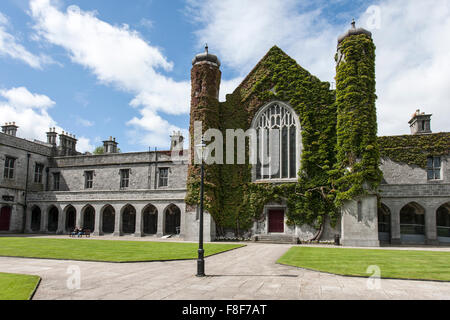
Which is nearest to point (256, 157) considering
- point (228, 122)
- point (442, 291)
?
→ point (228, 122)

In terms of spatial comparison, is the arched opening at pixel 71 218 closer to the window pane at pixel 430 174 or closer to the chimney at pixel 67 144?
the chimney at pixel 67 144

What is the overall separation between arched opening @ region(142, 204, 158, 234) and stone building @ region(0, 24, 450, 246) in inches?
3.8

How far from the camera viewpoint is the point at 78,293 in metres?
7.68

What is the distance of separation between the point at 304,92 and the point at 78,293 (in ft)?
72.6

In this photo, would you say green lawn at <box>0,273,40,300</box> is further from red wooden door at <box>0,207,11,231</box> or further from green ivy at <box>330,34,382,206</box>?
red wooden door at <box>0,207,11,231</box>

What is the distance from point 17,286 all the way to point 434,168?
28.1 m

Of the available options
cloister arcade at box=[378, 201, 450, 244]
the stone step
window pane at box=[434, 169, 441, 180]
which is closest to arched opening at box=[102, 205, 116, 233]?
the stone step

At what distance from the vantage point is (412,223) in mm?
24938

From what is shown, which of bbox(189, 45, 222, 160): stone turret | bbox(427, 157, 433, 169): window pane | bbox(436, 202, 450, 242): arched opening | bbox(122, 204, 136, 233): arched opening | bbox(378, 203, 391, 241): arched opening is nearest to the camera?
bbox(436, 202, 450, 242): arched opening

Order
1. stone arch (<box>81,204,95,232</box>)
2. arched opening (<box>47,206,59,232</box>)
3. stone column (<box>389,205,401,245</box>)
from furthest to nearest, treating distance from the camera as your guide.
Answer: arched opening (<box>47,206,59,232</box>) < stone arch (<box>81,204,95,232</box>) < stone column (<box>389,205,401,245</box>)

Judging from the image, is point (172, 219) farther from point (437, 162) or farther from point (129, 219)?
point (437, 162)

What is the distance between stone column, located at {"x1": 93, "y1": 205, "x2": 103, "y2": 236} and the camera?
30453 mm

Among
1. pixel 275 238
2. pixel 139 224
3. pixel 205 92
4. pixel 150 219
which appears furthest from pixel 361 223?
pixel 150 219

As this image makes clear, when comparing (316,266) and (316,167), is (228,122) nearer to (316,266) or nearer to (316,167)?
(316,167)
